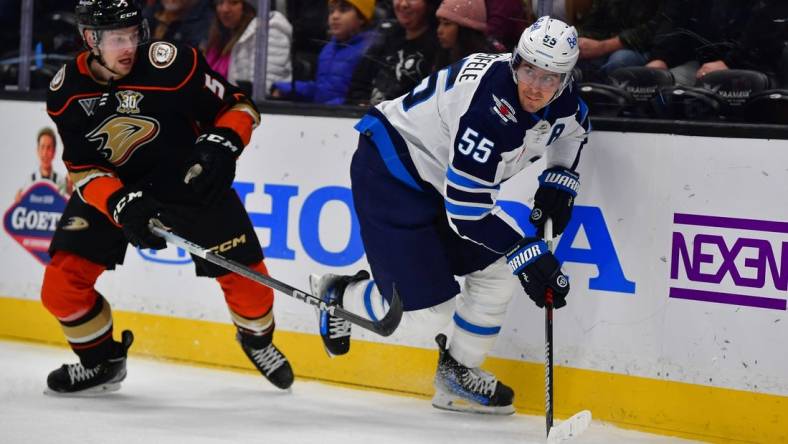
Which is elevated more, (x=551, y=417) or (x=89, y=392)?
(x=551, y=417)

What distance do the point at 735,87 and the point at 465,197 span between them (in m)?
0.93

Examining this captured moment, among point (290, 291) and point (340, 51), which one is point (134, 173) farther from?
point (340, 51)

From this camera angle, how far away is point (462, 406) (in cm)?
382

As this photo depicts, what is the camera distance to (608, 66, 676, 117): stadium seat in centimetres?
368

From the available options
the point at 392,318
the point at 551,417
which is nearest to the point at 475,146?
the point at 392,318

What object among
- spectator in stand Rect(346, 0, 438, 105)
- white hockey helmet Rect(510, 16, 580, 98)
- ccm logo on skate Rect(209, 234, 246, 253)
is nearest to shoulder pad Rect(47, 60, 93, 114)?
ccm logo on skate Rect(209, 234, 246, 253)

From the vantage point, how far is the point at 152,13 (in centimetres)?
468

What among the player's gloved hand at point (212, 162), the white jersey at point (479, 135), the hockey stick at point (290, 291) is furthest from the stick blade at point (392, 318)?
the player's gloved hand at point (212, 162)

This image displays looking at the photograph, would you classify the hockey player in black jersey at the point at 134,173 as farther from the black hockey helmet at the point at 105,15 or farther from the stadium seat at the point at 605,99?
the stadium seat at the point at 605,99

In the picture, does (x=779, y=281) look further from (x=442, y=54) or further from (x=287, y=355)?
(x=287, y=355)

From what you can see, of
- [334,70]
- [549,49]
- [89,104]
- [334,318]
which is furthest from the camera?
[334,70]

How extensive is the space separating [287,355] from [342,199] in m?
0.61

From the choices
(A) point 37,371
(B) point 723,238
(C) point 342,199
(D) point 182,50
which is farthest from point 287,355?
(B) point 723,238

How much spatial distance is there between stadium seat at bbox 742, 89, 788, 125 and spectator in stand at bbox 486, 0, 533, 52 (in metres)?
0.77
